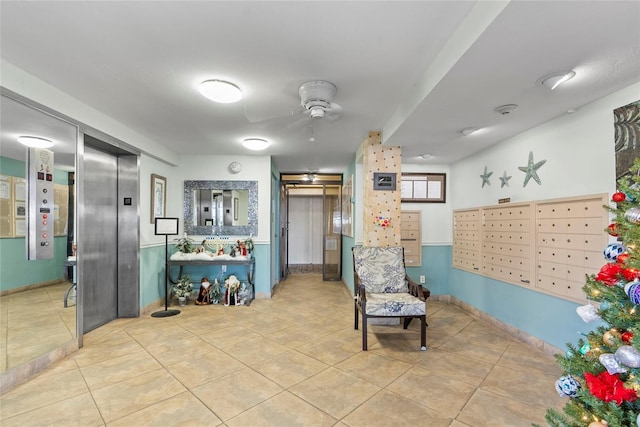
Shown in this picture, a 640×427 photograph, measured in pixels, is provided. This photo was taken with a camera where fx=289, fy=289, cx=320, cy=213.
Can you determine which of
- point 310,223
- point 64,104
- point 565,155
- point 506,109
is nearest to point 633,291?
point 506,109

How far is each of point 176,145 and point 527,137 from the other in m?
4.57

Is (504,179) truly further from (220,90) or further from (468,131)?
(220,90)

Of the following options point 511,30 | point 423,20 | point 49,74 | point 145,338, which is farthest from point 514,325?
point 49,74

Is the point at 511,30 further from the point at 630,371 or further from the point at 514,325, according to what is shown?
the point at 514,325

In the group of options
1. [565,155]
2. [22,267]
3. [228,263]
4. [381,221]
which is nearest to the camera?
[22,267]

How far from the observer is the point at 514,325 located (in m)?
3.24

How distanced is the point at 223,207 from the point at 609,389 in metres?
4.77

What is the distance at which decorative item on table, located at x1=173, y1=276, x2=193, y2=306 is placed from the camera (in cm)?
439

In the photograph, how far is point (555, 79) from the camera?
195cm

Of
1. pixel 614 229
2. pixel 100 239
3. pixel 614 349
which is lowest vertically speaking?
pixel 614 349

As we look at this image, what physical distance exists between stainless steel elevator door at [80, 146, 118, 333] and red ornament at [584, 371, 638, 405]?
415 centimetres

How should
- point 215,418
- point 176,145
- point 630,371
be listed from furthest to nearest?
point 176,145, point 215,418, point 630,371

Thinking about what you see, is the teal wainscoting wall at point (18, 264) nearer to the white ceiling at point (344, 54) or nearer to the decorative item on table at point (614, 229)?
the white ceiling at point (344, 54)

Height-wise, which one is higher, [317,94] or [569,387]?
[317,94]
